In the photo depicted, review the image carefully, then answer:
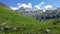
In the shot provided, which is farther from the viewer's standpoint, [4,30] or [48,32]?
[4,30]

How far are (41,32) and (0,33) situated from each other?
1657 inches

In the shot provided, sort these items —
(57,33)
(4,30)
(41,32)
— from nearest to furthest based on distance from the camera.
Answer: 1. (57,33)
2. (41,32)
3. (4,30)

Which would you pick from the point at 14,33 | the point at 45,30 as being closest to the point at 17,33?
the point at 14,33

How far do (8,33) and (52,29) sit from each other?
46082mm

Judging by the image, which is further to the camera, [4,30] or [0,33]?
[4,30]

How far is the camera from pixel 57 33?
164 m

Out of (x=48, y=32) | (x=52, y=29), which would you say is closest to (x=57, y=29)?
(x=52, y=29)

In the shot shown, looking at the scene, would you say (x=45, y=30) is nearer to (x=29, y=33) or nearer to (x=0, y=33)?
(x=29, y=33)

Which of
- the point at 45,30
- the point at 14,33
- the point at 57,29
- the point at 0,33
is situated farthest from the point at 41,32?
the point at 0,33

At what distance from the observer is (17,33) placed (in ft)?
602

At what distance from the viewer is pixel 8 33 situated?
609ft

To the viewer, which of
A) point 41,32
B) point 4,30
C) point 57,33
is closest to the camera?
point 57,33

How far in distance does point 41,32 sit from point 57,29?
17798mm

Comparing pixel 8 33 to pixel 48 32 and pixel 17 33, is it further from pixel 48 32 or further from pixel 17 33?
pixel 48 32
